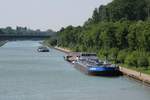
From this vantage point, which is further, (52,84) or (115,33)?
(115,33)

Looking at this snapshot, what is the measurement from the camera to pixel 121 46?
99.7m

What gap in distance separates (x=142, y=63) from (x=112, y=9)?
8701cm

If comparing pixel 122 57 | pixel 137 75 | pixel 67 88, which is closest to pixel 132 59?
pixel 137 75

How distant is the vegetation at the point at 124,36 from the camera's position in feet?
257

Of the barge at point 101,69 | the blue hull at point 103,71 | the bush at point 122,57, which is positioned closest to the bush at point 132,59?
the barge at point 101,69

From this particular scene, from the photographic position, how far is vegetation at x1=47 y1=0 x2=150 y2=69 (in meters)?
78.4

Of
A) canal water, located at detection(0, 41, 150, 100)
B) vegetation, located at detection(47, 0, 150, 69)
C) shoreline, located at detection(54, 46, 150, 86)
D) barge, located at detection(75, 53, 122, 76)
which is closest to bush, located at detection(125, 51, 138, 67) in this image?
vegetation, located at detection(47, 0, 150, 69)

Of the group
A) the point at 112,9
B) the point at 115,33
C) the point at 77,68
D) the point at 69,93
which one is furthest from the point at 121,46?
the point at 112,9

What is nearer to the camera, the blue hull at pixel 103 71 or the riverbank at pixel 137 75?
the riverbank at pixel 137 75

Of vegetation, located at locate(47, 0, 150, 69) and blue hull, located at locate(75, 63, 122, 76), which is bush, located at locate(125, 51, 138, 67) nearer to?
vegetation, located at locate(47, 0, 150, 69)

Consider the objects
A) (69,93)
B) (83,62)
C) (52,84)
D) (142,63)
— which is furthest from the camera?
(83,62)

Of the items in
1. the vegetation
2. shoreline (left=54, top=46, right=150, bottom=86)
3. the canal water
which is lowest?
the canal water

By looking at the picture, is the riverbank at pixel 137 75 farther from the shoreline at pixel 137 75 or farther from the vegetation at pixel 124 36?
the vegetation at pixel 124 36

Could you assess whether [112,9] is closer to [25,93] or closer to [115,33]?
[115,33]
